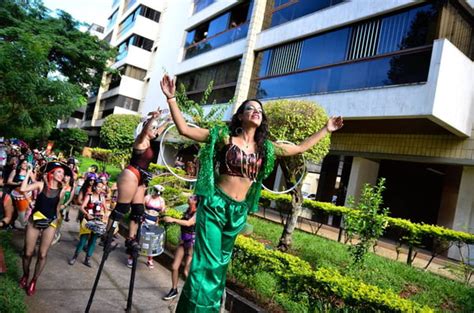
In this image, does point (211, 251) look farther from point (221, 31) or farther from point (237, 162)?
point (221, 31)

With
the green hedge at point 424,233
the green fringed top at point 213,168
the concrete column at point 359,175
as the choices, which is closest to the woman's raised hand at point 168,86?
the green fringed top at point 213,168

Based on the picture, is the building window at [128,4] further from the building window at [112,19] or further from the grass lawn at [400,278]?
the grass lawn at [400,278]

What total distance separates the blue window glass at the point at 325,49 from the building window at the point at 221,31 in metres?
4.96

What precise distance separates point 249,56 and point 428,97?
9421 mm

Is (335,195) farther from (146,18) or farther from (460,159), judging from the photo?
(146,18)

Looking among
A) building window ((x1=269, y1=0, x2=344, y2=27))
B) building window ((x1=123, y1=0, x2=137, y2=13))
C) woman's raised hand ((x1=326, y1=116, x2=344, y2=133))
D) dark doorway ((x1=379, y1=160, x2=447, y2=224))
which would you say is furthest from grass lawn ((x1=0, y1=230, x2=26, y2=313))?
building window ((x1=123, y1=0, x2=137, y2=13))

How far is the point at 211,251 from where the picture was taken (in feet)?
10.3

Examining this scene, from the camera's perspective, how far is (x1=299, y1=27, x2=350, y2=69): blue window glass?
13125 millimetres

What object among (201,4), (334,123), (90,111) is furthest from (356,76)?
(90,111)

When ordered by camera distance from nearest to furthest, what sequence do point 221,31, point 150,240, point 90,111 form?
point 150,240
point 221,31
point 90,111

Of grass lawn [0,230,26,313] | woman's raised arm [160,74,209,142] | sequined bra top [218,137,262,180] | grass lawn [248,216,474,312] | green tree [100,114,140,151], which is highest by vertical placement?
green tree [100,114,140,151]

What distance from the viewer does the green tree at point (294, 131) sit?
28.1 ft

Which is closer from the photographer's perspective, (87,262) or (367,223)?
(367,223)

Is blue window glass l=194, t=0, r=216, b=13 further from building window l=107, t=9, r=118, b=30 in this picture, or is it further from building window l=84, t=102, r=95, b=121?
building window l=84, t=102, r=95, b=121
